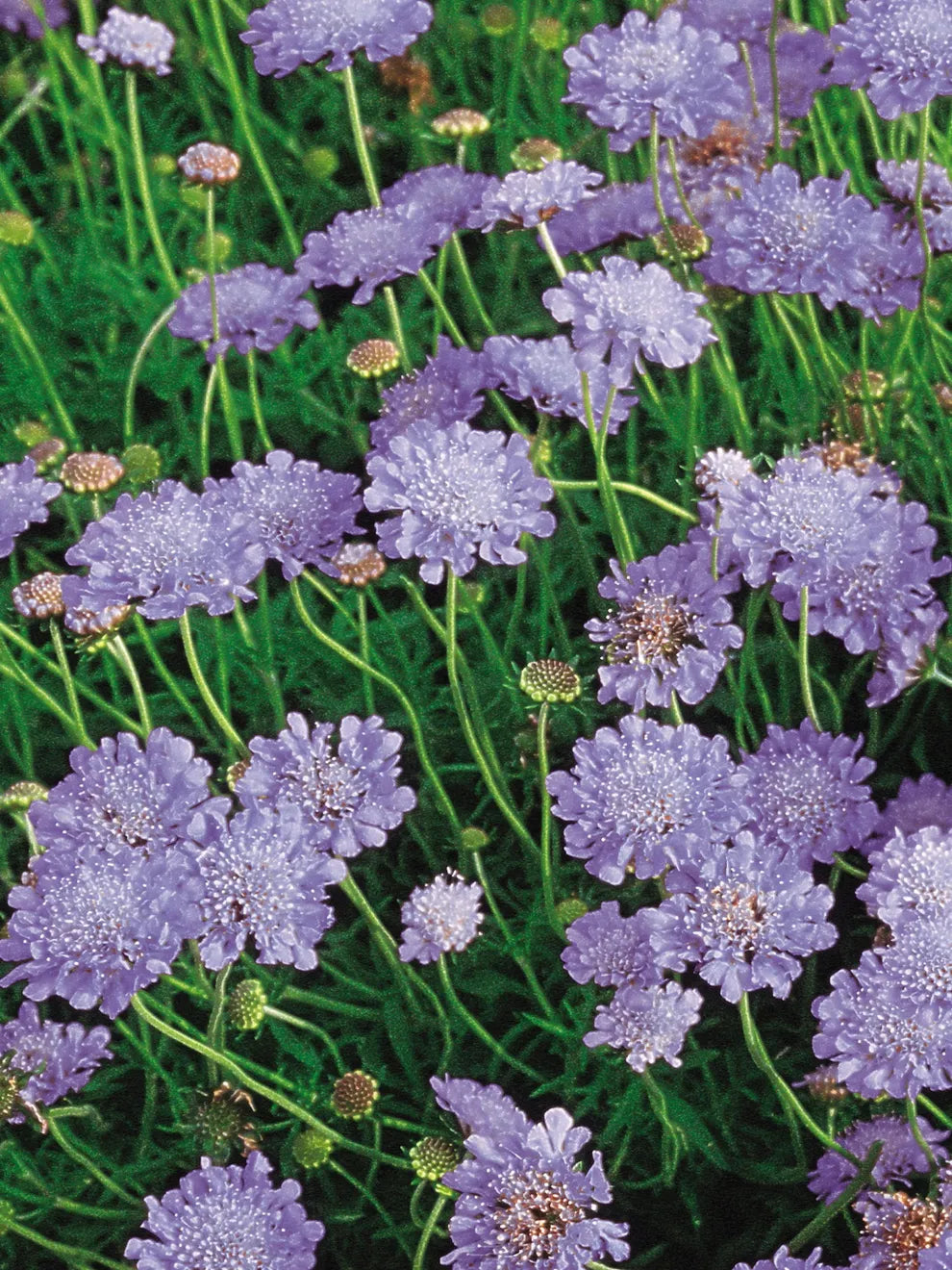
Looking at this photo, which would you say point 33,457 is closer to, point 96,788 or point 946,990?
point 96,788

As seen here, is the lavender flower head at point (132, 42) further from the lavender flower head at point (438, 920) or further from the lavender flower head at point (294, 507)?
the lavender flower head at point (438, 920)

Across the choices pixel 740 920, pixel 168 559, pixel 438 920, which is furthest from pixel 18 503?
pixel 740 920

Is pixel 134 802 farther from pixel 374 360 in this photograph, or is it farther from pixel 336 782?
pixel 374 360

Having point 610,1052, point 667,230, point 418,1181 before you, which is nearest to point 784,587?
point 667,230

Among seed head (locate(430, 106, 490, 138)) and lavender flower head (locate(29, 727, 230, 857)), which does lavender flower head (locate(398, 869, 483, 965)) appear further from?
seed head (locate(430, 106, 490, 138))

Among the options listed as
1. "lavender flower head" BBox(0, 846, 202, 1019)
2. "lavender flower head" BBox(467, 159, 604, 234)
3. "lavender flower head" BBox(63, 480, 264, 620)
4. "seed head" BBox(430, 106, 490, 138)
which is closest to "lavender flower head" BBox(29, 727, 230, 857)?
"lavender flower head" BBox(0, 846, 202, 1019)

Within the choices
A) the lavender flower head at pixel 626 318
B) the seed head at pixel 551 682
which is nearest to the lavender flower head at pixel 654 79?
the lavender flower head at pixel 626 318
